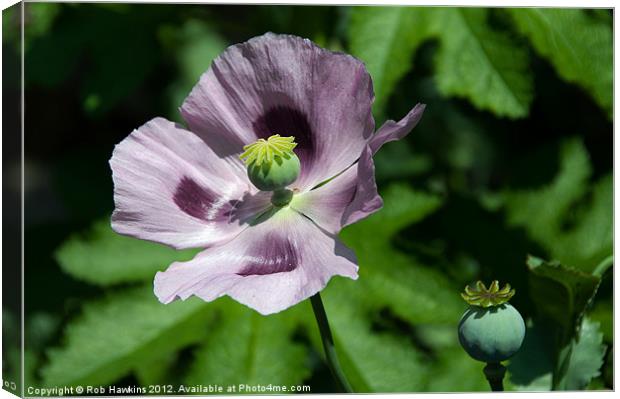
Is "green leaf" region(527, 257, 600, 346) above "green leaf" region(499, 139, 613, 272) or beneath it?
above

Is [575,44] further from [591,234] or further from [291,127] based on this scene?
[291,127]

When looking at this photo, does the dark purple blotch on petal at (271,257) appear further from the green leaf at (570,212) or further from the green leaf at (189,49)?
the green leaf at (189,49)

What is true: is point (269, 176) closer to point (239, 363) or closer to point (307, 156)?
point (307, 156)

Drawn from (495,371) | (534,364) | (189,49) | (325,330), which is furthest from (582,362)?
(189,49)

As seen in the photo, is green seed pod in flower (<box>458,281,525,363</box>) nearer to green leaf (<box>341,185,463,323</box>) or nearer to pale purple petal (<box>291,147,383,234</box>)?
pale purple petal (<box>291,147,383,234</box>)

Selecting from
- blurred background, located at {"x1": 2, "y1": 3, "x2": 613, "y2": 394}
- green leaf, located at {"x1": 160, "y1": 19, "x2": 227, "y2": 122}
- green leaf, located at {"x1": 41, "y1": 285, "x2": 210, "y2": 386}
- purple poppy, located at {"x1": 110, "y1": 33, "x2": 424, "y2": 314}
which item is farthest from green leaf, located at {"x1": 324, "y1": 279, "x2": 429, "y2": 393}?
green leaf, located at {"x1": 160, "y1": 19, "x2": 227, "y2": 122}

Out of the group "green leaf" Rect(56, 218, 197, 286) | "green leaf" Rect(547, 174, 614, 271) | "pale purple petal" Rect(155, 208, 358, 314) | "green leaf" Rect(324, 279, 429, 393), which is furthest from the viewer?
"green leaf" Rect(56, 218, 197, 286)
